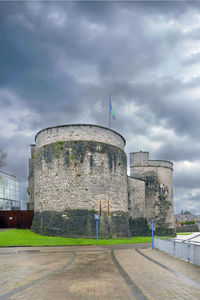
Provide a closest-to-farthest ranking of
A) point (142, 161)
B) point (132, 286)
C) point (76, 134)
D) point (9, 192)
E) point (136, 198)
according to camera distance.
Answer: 1. point (132, 286)
2. point (76, 134)
3. point (136, 198)
4. point (142, 161)
5. point (9, 192)

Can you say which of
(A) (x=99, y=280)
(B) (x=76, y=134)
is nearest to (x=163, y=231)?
(B) (x=76, y=134)

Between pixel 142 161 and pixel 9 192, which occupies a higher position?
pixel 142 161

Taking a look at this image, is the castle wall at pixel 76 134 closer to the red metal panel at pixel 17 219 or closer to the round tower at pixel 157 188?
the red metal panel at pixel 17 219

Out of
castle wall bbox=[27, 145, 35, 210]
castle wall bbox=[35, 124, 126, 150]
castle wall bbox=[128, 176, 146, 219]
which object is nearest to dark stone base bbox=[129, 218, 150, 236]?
castle wall bbox=[128, 176, 146, 219]

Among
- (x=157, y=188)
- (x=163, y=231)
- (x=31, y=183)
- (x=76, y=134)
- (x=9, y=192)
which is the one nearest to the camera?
(x=76, y=134)

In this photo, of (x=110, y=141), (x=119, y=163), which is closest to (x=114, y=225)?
(x=119, y=163)

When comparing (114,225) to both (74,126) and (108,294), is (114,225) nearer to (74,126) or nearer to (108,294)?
(74,126)

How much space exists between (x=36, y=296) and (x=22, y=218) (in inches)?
1003

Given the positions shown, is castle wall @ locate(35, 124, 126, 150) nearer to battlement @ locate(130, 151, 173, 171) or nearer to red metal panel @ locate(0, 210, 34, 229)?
red metal panel @ locate(0, 210, 34, 229)

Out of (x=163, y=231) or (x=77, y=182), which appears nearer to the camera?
(x=77, y=182)

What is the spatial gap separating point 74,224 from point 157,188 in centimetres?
1848

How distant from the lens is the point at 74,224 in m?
24.8

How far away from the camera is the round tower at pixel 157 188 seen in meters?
39.9

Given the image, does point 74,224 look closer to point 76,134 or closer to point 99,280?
point 76,134
